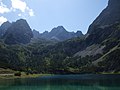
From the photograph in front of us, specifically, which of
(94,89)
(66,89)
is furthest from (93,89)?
(66,89)

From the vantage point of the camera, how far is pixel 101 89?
100188 millimetres

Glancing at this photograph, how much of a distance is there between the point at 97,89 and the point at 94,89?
53.0 inches

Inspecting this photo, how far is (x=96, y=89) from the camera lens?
10044 centimetres

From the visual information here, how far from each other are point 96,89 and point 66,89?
42.3 feet

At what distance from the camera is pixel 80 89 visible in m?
103

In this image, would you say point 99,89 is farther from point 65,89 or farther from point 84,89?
→ point 65,89

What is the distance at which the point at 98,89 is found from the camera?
100438 millimetres

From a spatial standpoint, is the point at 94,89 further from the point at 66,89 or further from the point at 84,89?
the point at 66,89

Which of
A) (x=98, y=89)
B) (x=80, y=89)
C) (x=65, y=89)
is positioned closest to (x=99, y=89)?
(x=98, y=89)

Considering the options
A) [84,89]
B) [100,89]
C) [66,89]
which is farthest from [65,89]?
[100,89]

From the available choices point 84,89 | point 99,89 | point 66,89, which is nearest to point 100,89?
point 99,89

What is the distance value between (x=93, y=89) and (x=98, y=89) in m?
2.14

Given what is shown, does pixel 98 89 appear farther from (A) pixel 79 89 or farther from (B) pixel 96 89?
(A) pixel 79 89

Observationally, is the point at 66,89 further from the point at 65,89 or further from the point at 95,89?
the point at 95,89
